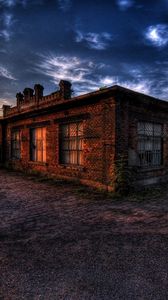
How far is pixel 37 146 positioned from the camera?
13.2 meters

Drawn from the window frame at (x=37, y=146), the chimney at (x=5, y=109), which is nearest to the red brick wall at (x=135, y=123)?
the window frame at (x=37, y=146)

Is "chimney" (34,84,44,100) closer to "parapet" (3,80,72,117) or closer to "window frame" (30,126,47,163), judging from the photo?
"parapet" (3,80,72,117)

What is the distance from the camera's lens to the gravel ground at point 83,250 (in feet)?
8.86

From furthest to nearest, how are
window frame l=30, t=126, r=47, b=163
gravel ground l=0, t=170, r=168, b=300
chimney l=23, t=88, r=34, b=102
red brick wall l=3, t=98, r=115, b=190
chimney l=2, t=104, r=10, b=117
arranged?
chimney l=2, t=104, r=10, b=117 < chimney l=23, t=88, r=34, b=102 < window frame l=30, t=126, r=47, b=163 < red brick wall l=3, t=98, r=115, b=190 < gravel ground l=0, t=170, r=168, b=300

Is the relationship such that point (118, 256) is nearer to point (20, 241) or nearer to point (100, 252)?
point (100, 252)

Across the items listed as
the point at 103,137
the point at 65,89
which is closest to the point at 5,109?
the point at 65,89

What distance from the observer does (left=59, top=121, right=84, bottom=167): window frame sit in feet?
33.0

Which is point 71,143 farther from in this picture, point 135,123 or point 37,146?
point 37,146

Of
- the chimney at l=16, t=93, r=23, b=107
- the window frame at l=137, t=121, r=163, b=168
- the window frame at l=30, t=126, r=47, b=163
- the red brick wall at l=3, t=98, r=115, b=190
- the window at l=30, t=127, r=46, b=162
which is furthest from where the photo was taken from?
the chimney at l=16, t=93, r=23, b=107

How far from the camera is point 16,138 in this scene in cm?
1577

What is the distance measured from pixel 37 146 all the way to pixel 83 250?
32.9 ft

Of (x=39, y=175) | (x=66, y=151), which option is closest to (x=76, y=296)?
(x=66, y=151)

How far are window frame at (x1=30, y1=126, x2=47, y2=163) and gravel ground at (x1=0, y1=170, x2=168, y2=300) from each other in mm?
6023

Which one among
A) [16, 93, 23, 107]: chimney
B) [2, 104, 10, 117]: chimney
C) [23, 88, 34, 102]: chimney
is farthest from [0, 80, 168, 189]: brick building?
[2, 104, 10, 117]: chimney
